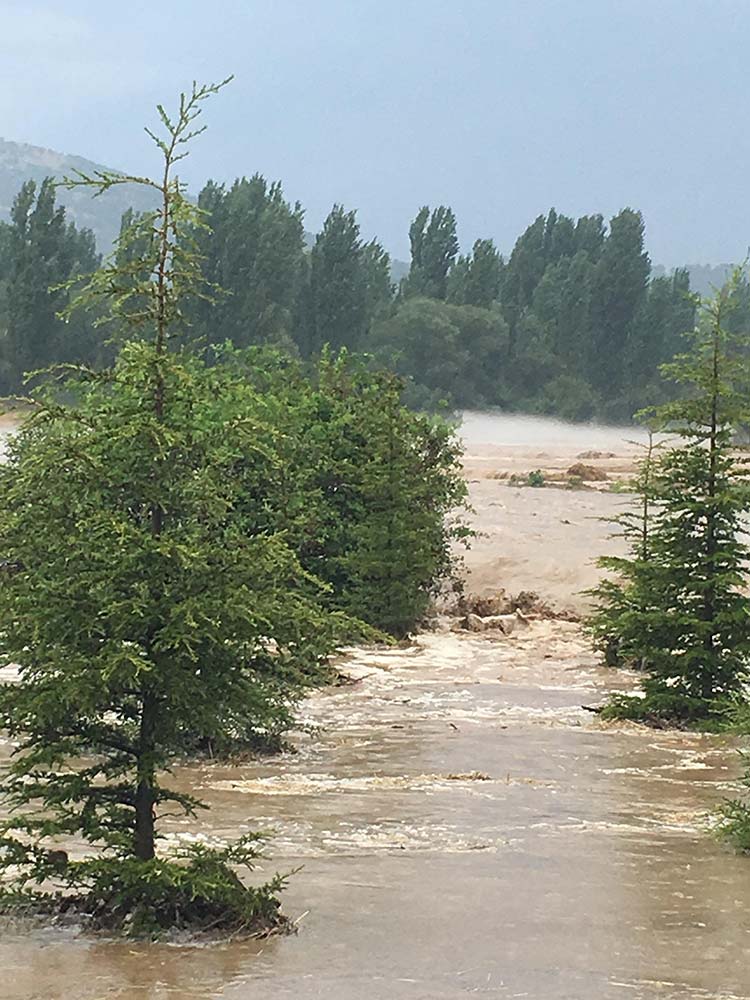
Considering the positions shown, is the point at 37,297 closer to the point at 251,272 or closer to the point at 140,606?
the point at 251,272

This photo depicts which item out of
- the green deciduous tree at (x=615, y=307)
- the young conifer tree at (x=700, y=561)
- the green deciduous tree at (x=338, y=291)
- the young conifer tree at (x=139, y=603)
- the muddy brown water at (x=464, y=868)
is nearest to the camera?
the muddy brown water at (x=464, y=868)

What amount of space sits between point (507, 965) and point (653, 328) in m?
84.7

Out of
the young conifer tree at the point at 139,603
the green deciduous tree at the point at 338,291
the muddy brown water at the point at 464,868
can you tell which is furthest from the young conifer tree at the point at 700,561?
the green deciduous tree at the point at 338,291

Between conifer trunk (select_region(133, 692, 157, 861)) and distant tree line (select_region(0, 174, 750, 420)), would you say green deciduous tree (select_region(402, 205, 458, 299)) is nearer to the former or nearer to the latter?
distant tree line (select_region(0, 174, 750, 420))

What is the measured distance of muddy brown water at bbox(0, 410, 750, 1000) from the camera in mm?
7762

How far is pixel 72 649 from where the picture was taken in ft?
27.1

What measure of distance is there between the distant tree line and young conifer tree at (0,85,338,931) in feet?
208

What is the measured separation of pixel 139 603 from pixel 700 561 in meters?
10.5

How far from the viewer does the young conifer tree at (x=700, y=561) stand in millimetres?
17562

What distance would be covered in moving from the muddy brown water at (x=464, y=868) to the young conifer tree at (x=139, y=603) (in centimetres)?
38

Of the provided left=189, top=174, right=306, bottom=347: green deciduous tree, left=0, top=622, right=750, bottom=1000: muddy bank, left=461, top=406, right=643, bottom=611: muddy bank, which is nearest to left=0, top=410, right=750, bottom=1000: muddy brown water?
left=0, top=622, right=750, bottom=1000: muddy bank

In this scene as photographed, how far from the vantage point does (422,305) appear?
91.2 metres

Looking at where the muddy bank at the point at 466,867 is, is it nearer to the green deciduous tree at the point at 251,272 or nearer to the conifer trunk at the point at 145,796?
the conifer trunk at the point at 145,796

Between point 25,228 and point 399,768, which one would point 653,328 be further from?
point 399,768
